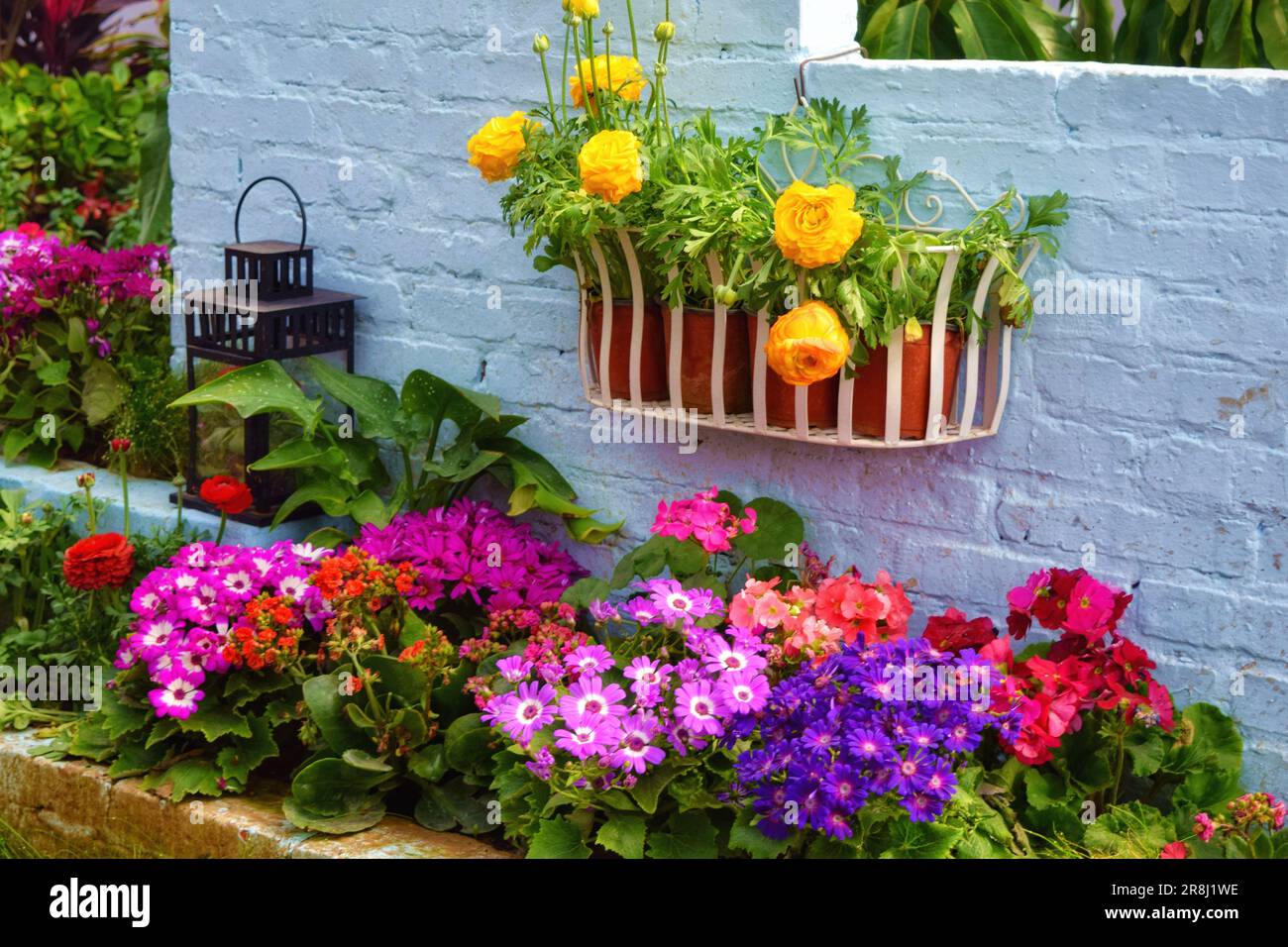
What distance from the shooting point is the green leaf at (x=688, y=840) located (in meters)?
2.21

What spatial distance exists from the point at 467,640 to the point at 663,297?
27.1 inches

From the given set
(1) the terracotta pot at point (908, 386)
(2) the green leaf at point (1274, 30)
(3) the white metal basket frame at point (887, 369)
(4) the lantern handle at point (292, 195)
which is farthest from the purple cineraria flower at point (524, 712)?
(2) the green leaf at point (1274, 30)

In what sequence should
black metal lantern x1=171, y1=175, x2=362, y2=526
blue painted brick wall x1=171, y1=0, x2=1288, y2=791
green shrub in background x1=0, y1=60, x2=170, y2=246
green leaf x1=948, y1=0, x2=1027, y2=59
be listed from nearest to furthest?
1. blue painted brick wall x1=171, y1=0, x2=1288, y2=791
2. green leaf x1=948, y1=0, x2=1027, y2=59
3. black metal lantern x1=171, y1=175, x2=362, y2=526
4. green shrub in background x1=0, y1=60, x2=170, y2=246

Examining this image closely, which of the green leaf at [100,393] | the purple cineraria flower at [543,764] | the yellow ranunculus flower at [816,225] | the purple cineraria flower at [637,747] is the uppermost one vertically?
the yellow ranunculus flower at [816,225]

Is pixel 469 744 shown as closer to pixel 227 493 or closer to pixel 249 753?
pixel 249 753

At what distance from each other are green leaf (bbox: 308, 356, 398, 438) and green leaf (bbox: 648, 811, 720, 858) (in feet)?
3.62

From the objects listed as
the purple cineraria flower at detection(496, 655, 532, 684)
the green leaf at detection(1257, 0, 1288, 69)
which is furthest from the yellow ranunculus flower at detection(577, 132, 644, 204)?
the green leaf at detection(1257, 0, 1288, 69)

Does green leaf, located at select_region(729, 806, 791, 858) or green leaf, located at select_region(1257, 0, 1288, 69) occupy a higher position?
green leaf, located at select_region(1257, 0, 1288, 69)

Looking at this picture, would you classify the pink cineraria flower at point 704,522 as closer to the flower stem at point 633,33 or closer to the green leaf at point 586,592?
the green leaf at point 586,592

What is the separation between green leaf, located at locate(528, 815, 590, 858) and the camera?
2.22 metres

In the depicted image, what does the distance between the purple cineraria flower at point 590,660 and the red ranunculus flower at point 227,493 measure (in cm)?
87

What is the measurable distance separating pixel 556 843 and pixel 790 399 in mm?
814

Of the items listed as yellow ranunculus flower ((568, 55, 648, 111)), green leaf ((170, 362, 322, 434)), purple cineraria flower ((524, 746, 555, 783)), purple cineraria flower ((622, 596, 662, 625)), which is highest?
yellow ranunculus flower ((568, 55, 648, 111))

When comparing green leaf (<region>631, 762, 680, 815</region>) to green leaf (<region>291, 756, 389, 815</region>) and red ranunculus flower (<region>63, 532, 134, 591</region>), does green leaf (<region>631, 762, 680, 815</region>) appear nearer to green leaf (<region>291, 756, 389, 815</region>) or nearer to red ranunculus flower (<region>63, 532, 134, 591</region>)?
green leaf (<region>291, 756, 389, 815</region>)
